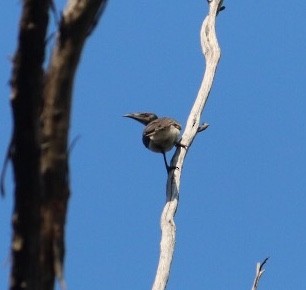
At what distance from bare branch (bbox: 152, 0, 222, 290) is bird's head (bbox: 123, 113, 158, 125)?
3.22 meters

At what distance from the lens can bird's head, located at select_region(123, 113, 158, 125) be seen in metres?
11.9

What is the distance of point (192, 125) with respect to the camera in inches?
319

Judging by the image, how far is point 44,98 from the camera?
270cm


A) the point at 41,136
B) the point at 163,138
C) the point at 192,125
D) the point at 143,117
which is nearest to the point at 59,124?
the point at 41,136

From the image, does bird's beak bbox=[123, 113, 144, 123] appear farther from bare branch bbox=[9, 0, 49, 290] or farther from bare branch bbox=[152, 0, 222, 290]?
bare branch bbox=[9, 0, 49, 290]

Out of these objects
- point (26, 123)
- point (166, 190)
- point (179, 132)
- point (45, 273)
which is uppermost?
point (179, 132)

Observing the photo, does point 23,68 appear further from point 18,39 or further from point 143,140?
point 143,140

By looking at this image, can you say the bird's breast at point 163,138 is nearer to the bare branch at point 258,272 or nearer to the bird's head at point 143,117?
the bird's head at point 143,117

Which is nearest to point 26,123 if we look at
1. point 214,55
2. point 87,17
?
point 87,17

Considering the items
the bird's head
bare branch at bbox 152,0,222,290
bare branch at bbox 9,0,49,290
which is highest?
the bird's head

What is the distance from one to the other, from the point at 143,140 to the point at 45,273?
8.16 metres

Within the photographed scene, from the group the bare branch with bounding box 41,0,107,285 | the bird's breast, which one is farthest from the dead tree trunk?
the bird's breast

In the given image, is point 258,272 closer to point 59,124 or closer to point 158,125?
point 59,124

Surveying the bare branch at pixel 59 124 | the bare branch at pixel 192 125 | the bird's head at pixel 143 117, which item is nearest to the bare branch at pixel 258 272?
the bare branch at pixel 192 125
